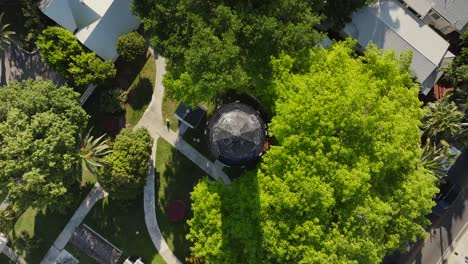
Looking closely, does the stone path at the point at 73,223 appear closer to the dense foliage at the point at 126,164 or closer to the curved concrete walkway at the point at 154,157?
the dense foliage at the point at 126,164

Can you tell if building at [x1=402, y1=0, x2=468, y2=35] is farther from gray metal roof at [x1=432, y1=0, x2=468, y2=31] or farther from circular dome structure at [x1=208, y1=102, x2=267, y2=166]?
circular dome structure at [x1=208, y1=102, x2=267, y2=166]

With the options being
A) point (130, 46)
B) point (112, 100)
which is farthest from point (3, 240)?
point (130, 46)

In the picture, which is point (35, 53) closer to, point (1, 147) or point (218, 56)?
point (1, 147)

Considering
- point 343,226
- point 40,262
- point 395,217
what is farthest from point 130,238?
point 395,217

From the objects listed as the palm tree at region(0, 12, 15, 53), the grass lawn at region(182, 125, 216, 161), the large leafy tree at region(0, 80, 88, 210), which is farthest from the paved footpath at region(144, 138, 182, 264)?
the palm tree at region(0, 12, 15, 53)

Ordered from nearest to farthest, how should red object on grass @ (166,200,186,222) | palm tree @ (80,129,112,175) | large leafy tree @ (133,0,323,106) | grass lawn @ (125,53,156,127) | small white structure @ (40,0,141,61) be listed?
large leafy tree @ (133,0,323,106)
palm tree @ (80,129,112,175)
small white structure @ (40,0,141,61)
red object on grass @ (166,200,186,222)
grass lawn @ (125,53,156,127)

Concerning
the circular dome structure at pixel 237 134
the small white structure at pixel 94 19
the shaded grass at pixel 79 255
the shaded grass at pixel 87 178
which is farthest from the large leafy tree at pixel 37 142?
the circular dome structure at pixel 237 134

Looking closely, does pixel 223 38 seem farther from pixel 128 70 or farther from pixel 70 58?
pixel 70 58
